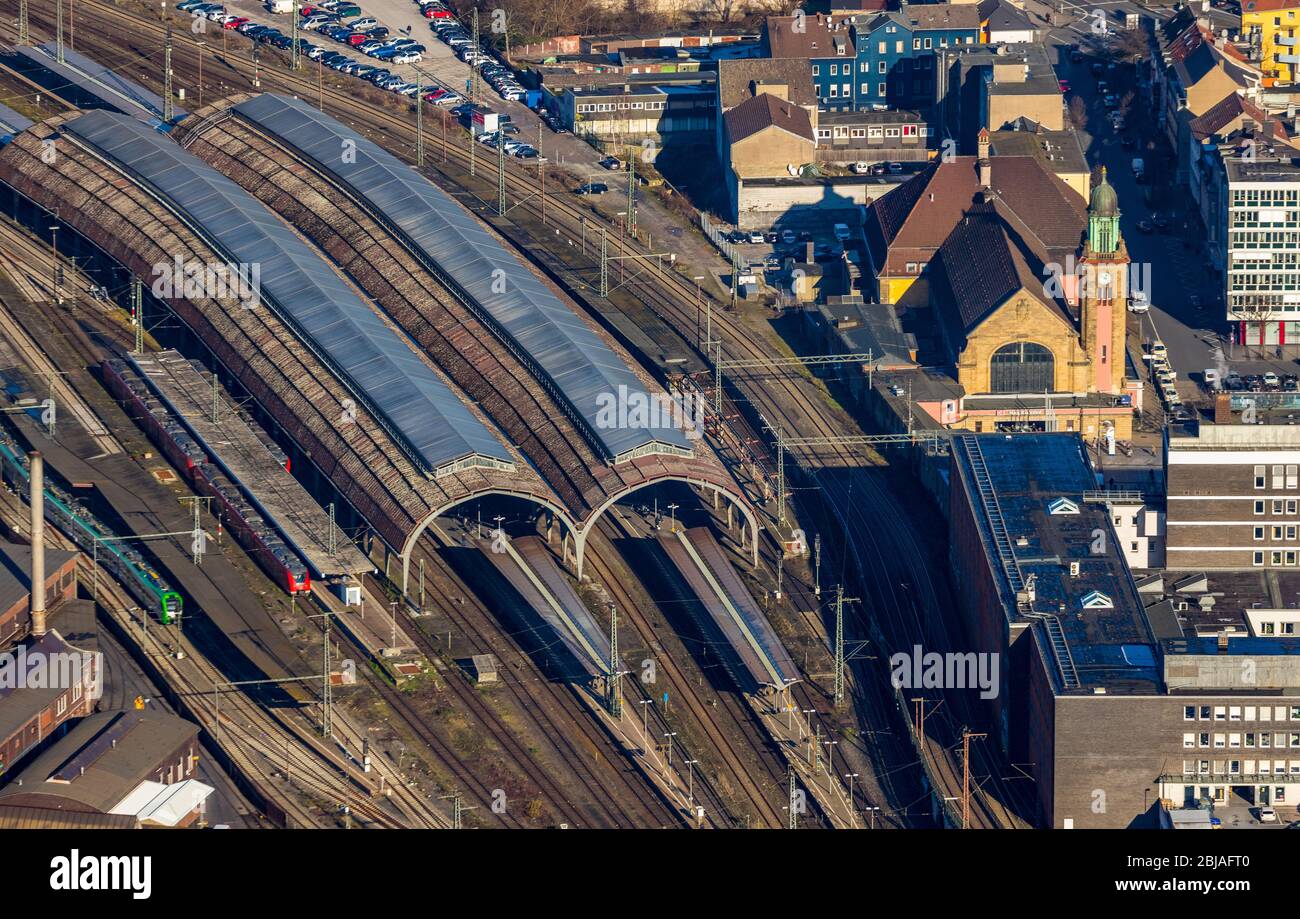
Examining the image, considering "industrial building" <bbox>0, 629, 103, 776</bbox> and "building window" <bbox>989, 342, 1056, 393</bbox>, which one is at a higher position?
"building window" <bbox>989, 342, 1056, 393</bbox>

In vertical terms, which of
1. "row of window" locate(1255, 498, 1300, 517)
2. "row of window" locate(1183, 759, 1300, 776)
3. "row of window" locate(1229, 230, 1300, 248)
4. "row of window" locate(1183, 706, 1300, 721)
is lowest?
"row of window" locate(1183, 759, 1300, 776)

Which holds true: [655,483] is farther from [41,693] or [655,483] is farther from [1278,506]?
[41,693]

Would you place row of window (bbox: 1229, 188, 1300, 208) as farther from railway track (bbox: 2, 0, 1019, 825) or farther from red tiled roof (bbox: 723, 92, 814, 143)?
red tiled roof (bbox: 723, 92, 814, 143)

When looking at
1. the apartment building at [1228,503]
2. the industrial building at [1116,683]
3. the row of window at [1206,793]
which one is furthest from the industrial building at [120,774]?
the apartment building at [1228,503]

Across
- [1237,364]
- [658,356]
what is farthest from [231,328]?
[1237,364]

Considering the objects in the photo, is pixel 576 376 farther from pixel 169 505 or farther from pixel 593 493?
pixel 169 505

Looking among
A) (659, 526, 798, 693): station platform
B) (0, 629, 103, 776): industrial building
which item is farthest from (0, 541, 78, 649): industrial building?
(659, 526, 798, 693): station platform
